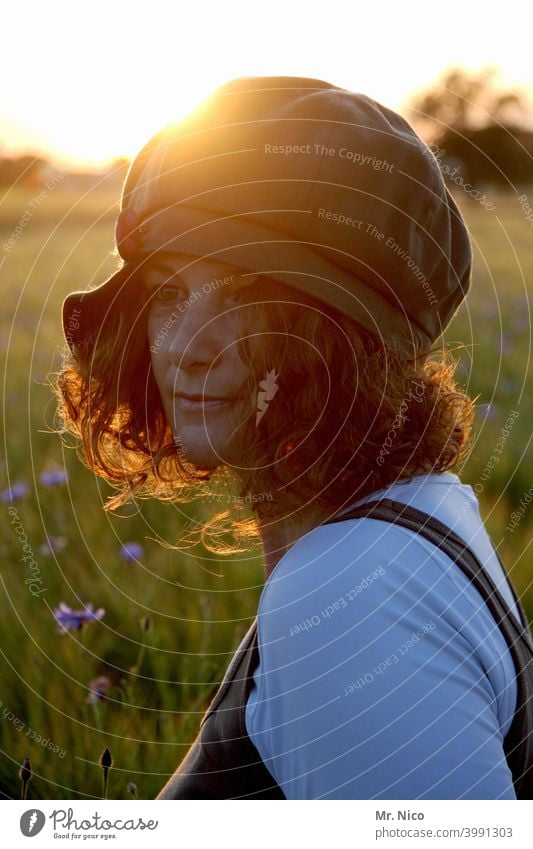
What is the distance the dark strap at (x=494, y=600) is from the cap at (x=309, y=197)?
0.27 metres

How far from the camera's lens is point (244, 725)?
1194mm

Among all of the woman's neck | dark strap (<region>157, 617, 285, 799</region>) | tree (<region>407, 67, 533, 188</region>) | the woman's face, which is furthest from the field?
tree (<region>407, 67, 533, 188</region>)

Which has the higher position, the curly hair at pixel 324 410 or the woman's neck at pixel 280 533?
the curly hair at pixel 324 410

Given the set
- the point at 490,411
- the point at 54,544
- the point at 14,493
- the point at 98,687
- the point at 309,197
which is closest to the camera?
the point at 309,197

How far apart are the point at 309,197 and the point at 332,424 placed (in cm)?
32

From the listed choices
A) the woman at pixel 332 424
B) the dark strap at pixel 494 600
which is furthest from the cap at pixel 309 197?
the dark strap at pixel 494 600

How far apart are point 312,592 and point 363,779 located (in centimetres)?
26

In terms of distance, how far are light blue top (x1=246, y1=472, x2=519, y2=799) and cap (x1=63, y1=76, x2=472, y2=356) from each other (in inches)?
13.9

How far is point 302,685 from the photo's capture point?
36.7 inches

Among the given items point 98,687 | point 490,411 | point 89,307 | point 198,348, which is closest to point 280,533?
point 198,348

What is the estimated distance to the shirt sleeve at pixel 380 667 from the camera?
896 millimetres

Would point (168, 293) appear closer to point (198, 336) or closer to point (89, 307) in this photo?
point (198, 336)

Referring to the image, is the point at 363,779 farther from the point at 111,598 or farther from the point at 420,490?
the point at 111,598

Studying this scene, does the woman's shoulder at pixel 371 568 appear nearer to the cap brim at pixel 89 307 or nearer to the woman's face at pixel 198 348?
the woman's face at pixel 198 348
